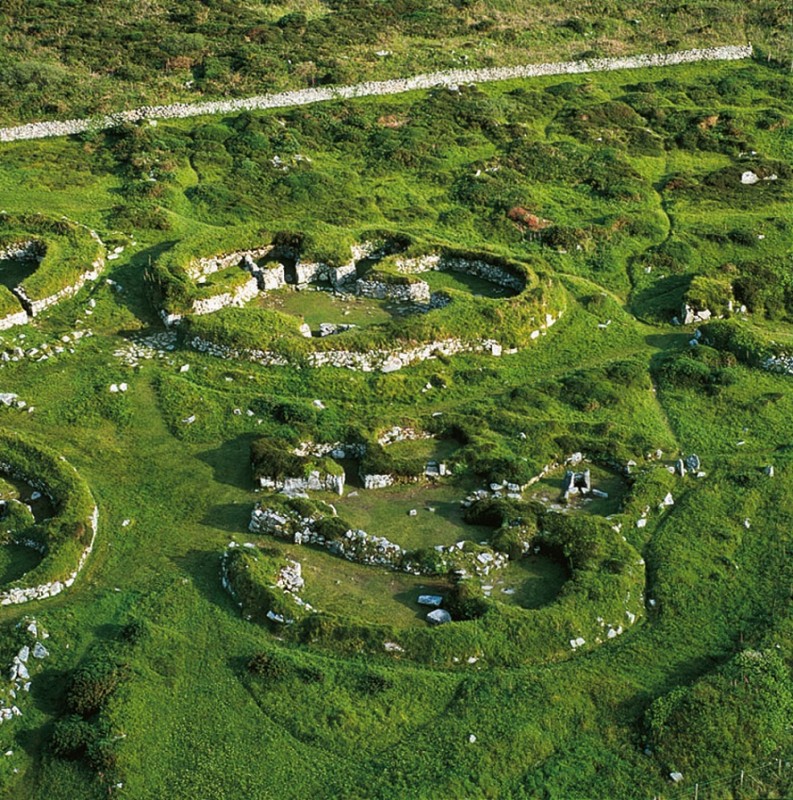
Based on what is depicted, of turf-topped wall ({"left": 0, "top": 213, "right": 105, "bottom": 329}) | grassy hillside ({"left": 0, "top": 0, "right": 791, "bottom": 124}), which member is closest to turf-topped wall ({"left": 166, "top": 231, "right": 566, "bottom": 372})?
turf-topped wall ({"left": 0, "top": 213, "right": 105, "bottom": 329})

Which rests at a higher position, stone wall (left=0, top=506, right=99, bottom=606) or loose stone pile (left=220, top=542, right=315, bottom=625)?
stone wall (left=0, top=506, right=99, bottom=606)

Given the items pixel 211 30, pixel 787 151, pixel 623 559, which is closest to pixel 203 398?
pixel 623 559

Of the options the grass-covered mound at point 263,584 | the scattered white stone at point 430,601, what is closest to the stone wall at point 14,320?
the grass-covered mound at point 263,584

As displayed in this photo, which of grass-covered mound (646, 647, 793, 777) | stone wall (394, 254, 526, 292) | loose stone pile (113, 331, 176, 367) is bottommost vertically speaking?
stone wall (394, 254, 526, 292)

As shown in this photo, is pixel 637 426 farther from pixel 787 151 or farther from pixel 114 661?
pixel 787 151

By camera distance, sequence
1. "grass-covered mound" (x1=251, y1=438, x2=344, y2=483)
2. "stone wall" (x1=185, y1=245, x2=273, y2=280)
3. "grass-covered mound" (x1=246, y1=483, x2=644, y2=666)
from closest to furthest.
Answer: "grass-covered mound" (x1=246, y1=483, x2=644, y2=666)
"grass-covered mound" (x1=251, y1=438, x2=344, y2=483)
"stone wall" (x1=185, y1=245, x2=273, y2=280)

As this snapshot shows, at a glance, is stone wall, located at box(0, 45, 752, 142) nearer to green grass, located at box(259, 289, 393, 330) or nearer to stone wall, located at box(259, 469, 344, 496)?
green grass, located at box(259, 289, 393, 330)
